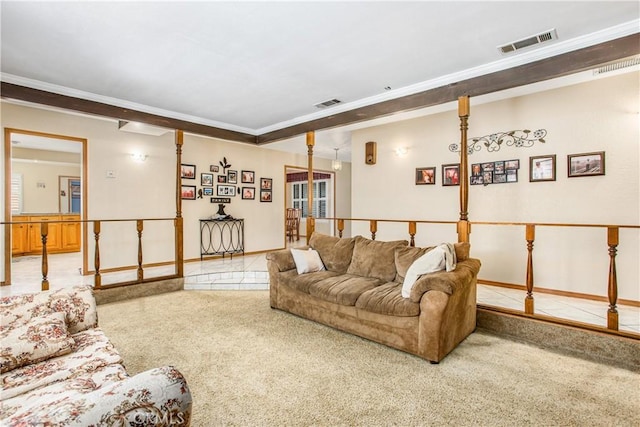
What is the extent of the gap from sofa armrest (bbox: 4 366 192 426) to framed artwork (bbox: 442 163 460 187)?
4.62 meters

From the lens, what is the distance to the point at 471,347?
288 cm

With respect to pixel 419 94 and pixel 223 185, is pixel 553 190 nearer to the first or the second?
pixel 419 94

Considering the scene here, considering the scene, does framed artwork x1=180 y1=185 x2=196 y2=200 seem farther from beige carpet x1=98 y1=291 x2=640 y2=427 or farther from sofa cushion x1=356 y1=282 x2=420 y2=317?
sofa cushion x1=356 y1=282 x2=420 y2=317

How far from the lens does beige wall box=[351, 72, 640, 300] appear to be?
11.9 feet

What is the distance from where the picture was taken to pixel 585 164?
3.83m

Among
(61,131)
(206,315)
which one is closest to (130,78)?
(61,131)

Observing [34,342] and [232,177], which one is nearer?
[34,342]

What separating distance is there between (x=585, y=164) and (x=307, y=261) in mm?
3420

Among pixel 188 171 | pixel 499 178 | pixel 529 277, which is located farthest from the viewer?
pixel 188 171

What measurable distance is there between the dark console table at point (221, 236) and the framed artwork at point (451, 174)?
4.09 meters

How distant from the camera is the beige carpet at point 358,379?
1940 millimetres

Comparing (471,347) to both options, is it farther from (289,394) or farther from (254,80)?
(254,80)

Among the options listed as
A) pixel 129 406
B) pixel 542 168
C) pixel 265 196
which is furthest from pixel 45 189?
pixel 542 168

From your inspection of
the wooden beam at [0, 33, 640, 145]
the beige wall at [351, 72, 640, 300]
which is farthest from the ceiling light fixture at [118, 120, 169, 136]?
the beige wall at [351, 72, 640, 300]
